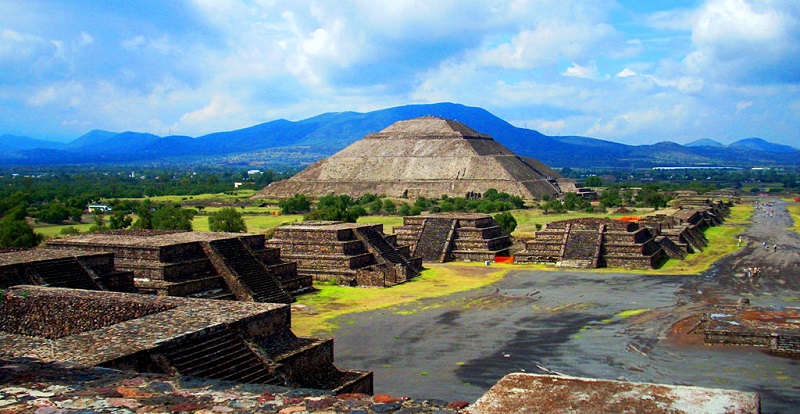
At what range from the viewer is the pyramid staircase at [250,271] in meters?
28.9

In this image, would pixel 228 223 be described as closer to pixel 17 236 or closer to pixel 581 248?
pixel 17 236

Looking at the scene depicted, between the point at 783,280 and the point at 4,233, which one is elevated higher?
the point at 4,233

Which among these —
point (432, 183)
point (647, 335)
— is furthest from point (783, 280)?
point (432, 183)

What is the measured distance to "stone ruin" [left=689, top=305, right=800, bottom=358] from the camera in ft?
71.4

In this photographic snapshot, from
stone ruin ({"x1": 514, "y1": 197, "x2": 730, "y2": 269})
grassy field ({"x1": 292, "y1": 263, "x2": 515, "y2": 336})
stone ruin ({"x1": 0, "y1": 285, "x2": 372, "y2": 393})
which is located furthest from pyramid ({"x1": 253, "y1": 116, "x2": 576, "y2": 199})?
stone ruin ({"x1": 0, "y1": 285, "x2": 372, "y2": 393})

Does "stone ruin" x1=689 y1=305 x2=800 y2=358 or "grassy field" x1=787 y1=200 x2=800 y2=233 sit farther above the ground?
"stone ruin" x1=689 y1=305 x2=800 y2=358

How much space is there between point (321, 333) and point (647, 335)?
419 inches

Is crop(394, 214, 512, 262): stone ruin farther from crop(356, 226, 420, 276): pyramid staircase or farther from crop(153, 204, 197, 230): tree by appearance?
crop(153, 204, 197, 230): tree

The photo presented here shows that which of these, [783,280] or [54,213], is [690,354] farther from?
[54,213]

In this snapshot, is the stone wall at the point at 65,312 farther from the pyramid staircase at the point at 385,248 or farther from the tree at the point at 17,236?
the tree at the point at 17,236

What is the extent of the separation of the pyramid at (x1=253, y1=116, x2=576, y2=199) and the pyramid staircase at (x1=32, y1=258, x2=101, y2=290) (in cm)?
7792

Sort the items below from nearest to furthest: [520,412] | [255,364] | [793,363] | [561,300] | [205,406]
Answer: [520,412]
[205,406]
[255,364]
[793,363]
[561,300]

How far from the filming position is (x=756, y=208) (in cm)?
9750

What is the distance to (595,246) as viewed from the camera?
43.3 m
